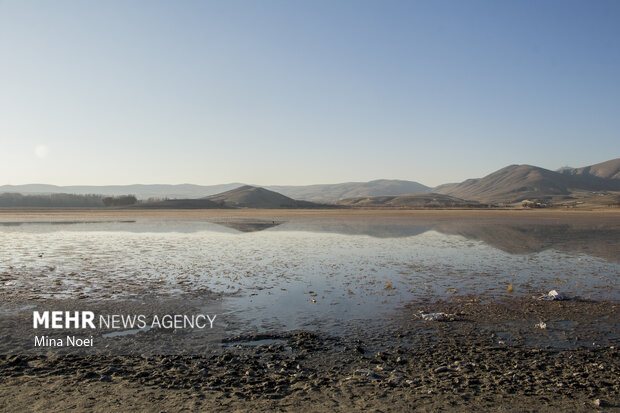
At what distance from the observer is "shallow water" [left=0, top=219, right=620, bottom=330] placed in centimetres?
1227

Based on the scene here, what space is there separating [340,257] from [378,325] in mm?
11541

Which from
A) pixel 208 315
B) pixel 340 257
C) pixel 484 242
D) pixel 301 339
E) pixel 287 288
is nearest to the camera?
pixel 301 339

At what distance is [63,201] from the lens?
131m

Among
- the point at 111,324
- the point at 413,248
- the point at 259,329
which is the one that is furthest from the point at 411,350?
the point at 413,248

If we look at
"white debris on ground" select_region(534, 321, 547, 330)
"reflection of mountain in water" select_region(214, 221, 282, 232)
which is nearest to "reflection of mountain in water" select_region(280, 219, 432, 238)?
"reflection of mountain in water" select_region(214, 221, 282, 232)

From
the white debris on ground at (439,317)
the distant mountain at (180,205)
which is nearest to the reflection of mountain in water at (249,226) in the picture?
the white debris on ground at (439,317)

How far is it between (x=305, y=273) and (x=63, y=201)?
141 meters

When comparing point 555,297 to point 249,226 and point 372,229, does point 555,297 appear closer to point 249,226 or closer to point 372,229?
point 372,229

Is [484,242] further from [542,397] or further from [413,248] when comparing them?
[542,397]

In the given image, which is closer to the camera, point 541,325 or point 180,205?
point 541,325

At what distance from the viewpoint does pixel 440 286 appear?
47.2 ft

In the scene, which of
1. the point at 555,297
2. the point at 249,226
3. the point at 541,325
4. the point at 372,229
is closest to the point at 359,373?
the point at 541,325

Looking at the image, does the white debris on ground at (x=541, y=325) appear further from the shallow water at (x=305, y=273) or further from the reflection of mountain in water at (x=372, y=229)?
the reflection of mountain in water at (x=372, y=229)

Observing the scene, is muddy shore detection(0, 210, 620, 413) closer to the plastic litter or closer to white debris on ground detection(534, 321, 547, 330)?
white debris on ground detection(534, 321, 547, 330)
